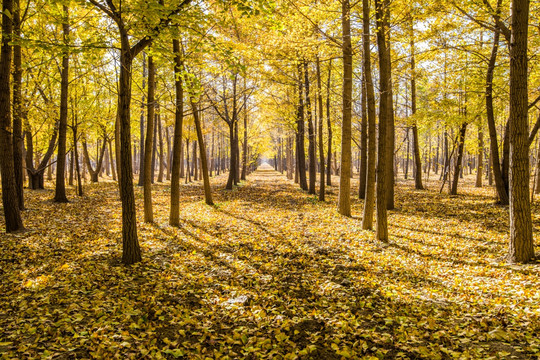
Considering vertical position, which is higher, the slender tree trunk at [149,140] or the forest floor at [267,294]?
the slender tree trunk at [149,140]

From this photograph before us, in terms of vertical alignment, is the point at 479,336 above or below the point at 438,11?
below

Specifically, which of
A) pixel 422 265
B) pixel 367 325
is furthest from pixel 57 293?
pixel 422 265

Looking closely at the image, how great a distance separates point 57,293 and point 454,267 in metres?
7.92

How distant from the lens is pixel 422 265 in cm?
704

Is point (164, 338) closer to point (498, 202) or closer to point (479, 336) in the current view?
point (479, 336)

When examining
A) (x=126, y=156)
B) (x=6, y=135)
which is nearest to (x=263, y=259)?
(x=126, y=156)

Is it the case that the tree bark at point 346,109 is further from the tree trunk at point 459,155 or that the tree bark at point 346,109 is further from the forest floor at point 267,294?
the tree trunk at point 459,155

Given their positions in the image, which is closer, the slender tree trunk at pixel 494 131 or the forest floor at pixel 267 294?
the forest floor at pixel 267 294

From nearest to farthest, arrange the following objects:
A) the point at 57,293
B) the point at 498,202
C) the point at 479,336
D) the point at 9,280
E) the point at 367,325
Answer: the point at 479,336 < the point at 367,325 < the point at 57,293 < the point at 9,280 < the point at 498,202

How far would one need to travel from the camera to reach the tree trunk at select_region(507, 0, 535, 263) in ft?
19.5

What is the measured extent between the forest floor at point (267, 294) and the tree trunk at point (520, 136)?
0.60 metres

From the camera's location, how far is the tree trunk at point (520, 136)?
596 centimetres

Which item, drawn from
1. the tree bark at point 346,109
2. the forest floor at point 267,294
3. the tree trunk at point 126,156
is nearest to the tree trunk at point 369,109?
the forest floor at point 267,294

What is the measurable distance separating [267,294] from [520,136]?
5816 mm
